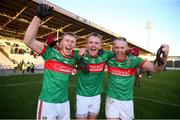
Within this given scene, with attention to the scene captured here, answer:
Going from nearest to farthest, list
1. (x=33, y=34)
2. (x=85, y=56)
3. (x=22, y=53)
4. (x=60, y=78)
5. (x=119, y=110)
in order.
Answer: (x=33, y=34) → (x=60, y=78) → (x=119, y=110) → (x=85, y=56) → (x=22, y=53)

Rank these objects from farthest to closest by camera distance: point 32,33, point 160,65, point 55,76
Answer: point 160,65 → point 55,76 → point 32,33

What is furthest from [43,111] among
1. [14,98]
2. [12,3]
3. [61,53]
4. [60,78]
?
[12,3]

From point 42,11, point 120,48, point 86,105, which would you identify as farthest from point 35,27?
point 86,105

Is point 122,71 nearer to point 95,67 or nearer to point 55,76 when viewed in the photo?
point 95,67

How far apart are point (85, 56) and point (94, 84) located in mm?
617

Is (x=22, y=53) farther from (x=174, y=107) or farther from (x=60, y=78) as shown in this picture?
(x=60, y=78)

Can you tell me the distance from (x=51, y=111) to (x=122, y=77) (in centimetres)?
162

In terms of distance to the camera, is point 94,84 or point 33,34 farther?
point 94,84

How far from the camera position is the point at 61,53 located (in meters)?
4.46

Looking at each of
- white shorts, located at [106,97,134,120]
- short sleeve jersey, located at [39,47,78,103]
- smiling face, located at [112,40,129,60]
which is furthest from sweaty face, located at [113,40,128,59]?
short sleeve jersey, located at [39,47,78,103]

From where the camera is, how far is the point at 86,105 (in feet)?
16.4

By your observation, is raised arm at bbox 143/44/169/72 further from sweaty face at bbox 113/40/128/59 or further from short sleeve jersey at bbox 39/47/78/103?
short sleeve jersey at bbox 39/47/78/103

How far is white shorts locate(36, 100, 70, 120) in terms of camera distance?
4.12m

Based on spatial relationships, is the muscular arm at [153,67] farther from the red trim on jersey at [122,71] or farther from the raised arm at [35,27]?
the raised arm at [35,27]
